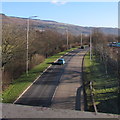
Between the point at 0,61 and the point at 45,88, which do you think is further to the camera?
the point at 0,61

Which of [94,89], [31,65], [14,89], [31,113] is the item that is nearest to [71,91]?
[94,89]

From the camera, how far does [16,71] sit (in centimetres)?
2136

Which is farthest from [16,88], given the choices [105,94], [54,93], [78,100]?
[105,94]

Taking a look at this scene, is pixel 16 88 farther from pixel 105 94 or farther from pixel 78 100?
pixel 105 94

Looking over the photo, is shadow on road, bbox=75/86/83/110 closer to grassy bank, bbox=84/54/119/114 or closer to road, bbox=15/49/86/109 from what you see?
road, bbox=15/49/86/109

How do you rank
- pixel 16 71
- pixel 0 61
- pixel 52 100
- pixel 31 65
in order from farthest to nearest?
pixel 31 65, pixel 16 71, pixel 0 61, pixel 52 100

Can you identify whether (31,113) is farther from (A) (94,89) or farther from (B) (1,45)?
(B) (1,45)

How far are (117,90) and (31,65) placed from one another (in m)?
14.4

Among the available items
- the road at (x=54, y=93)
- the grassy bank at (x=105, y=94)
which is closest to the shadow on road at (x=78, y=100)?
the road at (x=54, y=93)

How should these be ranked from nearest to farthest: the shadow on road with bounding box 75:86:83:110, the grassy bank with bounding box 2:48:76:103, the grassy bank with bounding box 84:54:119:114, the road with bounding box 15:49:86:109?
the grassy bank with bounding box 84:54:119:114
the shadow on road with bounding box 75:86:83:110
the road with bounding box 15:49:86:109
the grassy bank with bounding box 2:48:76:103

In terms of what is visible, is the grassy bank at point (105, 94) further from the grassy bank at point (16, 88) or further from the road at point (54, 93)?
the grassy bank at point (16, 88)

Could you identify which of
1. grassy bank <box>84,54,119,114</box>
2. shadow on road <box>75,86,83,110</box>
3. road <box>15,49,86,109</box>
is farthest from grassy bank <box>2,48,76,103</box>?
grassy bank <box>84,54,119,114</box>

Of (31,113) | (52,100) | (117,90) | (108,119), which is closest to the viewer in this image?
(108,119)

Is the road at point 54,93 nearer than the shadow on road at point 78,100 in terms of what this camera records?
No
